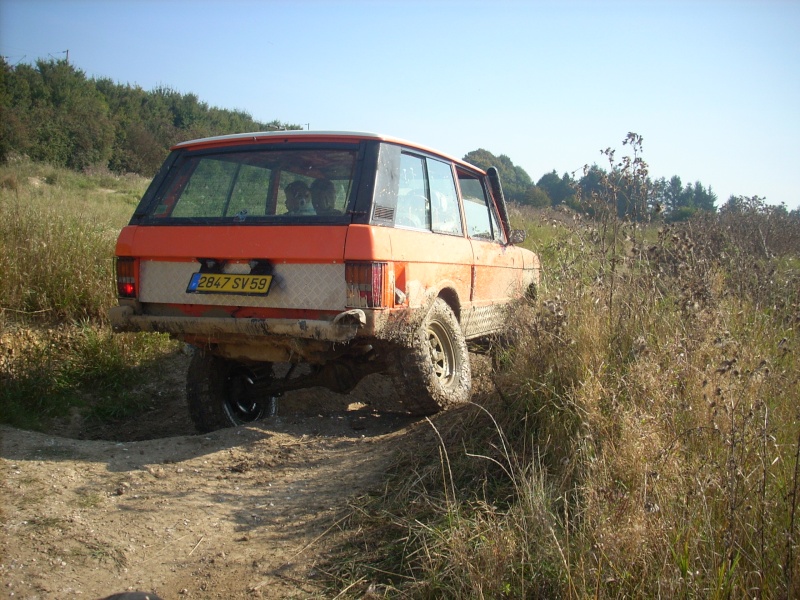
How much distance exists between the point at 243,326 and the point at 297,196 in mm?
981

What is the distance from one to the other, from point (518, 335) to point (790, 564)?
230 centimetres

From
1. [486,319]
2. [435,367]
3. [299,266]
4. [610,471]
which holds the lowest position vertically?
[610,471]

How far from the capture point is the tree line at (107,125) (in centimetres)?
2411

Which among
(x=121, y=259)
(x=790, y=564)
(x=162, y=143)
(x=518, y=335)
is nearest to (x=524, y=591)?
(x=790, y=564)

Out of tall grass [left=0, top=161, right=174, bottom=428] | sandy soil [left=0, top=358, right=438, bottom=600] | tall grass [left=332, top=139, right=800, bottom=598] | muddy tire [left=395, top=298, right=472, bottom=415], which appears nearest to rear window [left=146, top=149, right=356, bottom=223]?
muddy tire [left=395, top=298, right=472, bottom=415]

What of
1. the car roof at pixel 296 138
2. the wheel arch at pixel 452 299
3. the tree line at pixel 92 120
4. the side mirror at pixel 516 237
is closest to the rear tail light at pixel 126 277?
the car roof at pixel 296 138

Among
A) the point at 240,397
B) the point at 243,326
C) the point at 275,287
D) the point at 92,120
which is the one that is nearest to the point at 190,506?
the point at 243,326

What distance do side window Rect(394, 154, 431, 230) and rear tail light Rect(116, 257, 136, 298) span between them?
1.75 meters

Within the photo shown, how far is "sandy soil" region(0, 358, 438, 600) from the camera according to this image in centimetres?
257

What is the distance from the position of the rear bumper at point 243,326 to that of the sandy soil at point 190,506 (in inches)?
29.1

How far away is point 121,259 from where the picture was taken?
13.6 feet

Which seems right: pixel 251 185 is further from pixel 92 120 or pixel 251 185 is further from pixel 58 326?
pixel 92 120

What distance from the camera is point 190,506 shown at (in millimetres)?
3180

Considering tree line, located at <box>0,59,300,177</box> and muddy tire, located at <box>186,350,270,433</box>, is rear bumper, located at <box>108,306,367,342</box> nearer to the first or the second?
muddy tire, located at <box>186,350,270,433</box>
